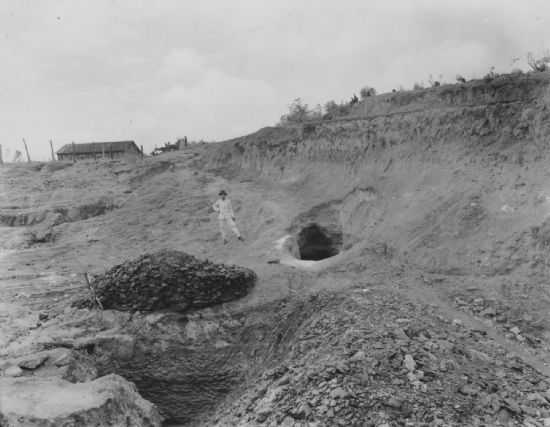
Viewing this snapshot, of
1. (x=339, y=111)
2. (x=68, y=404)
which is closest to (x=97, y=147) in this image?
(x=339, y=111)

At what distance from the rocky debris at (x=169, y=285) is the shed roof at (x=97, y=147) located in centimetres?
2388

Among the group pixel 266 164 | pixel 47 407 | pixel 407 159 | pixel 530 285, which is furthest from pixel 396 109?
pixel 47 407

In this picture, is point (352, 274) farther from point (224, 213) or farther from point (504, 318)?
point (224, 213)

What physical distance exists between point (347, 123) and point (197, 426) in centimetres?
1024

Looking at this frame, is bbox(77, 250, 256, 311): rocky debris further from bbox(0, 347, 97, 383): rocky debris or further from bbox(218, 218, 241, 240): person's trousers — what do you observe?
bbox(218, 218, 241, 240): person's trousers

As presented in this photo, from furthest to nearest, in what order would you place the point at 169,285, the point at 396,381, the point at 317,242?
the point at 317,242 < the point at 169,285 < the point at 396,381

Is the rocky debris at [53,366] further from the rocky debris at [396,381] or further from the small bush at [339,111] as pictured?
the small bush at [339,111]

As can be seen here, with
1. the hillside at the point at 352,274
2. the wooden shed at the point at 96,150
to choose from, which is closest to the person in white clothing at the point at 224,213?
the hillside at the point at 352,274

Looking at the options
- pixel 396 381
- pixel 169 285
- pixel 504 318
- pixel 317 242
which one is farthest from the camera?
pixel 317 242

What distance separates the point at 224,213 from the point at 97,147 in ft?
74.2

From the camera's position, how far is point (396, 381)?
4418 mm

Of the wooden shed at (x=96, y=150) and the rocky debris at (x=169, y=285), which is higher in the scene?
the wooden shed at (x=96, y=150)

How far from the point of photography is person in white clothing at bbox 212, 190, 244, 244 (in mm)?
10914

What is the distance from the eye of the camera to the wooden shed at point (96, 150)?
29688 mm
